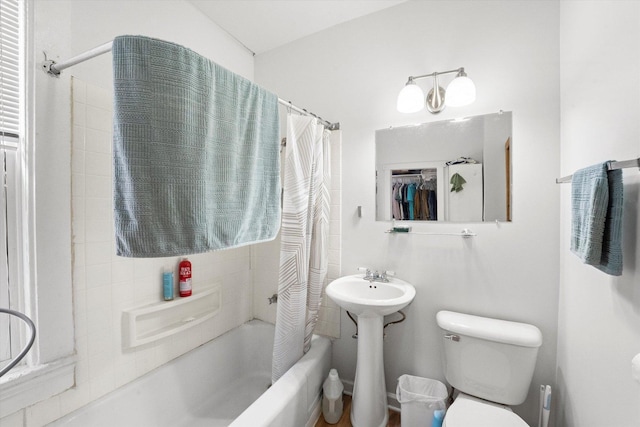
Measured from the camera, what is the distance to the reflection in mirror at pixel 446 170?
4.68 ft

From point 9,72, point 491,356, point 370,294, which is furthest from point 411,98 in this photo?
point 9,72

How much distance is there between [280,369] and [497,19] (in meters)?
2.27

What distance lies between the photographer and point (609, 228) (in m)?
0.77

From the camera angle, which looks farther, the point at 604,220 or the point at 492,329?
the point at 492,329

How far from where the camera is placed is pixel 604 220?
769mm

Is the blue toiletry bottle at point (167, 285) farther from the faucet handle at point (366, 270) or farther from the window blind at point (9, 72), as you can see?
the faucet handle at point (366, 270)

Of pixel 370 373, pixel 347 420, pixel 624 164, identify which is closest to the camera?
pixel 624 164

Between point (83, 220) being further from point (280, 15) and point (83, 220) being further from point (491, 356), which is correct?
point (491, 356)

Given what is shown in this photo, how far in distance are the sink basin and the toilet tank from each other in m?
0.25

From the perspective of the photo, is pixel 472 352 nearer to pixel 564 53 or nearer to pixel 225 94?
pixel 564 53

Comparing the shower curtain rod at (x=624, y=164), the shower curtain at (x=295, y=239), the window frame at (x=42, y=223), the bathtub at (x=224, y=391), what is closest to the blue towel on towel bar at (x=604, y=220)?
the shower curtain rod at (x=624, y=164)

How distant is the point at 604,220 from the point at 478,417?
0.90 m

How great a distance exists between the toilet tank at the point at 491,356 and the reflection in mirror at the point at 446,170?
0.55 meters

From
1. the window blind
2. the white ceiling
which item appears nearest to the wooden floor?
the window blind
